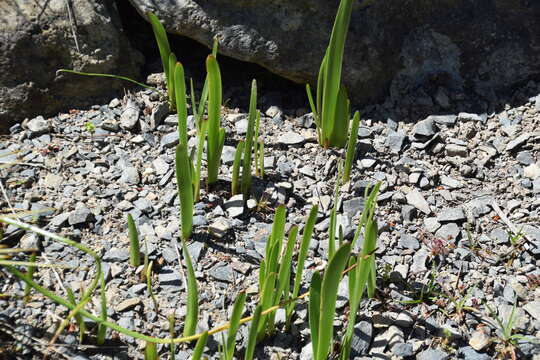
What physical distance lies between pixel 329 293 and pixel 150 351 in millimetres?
527

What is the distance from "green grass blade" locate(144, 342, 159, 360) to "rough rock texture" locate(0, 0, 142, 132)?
1343 mm

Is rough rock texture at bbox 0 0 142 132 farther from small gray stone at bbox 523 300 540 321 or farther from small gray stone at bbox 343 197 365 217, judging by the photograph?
small gray stone at bbox 523 300 540 321

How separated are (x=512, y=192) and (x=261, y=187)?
39.2 inches

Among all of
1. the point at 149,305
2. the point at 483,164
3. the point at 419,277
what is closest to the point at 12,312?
the point at 149,305

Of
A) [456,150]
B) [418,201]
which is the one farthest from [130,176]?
[456,150]

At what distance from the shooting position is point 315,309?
1650mm

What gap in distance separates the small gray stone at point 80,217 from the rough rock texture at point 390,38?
96cm

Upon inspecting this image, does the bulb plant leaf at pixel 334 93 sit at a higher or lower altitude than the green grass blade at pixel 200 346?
higher

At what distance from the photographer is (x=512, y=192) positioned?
2408mm

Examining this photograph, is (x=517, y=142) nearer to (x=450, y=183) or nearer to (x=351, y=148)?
(x=450, y=183)

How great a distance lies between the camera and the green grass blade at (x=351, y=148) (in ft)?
7.37

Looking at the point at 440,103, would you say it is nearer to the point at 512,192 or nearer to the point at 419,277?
the point at 512,192

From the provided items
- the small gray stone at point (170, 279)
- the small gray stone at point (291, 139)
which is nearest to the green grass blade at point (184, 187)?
the small gray stone at point (170, 279)

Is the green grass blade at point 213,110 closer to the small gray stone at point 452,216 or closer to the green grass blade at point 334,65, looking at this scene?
the green grass blade at point 334,65
